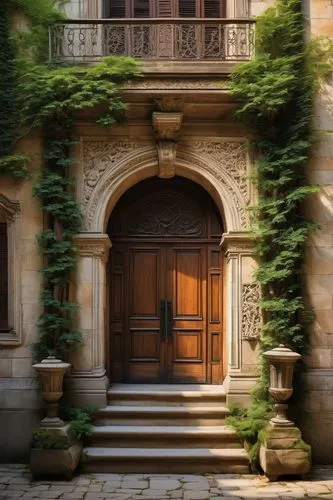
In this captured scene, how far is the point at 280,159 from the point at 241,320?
226 centimetres

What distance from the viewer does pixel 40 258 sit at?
8.11m

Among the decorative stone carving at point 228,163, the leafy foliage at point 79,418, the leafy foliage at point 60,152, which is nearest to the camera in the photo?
the leafy foliage at point 79,418

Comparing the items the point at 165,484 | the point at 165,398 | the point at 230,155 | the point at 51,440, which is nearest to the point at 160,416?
the point at 165,398

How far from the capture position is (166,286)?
8.94m

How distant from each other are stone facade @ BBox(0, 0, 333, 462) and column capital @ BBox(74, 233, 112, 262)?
14 millimetres

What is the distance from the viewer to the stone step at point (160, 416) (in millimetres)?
7922

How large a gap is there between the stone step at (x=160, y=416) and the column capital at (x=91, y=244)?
2124 millimetres

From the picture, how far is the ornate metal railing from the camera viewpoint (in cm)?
807

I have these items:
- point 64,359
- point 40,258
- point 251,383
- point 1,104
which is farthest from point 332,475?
point 1,104

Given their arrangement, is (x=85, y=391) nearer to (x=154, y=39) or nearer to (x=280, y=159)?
(x=280, y=159)

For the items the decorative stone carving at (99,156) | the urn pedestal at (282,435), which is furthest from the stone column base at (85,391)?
the decorative stone carving at (99,156)

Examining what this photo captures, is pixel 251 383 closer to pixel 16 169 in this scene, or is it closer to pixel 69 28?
pixel 16 169

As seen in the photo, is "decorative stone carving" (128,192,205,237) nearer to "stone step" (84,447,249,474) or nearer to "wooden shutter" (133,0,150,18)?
"wooden shutter" (133,0,150,18)

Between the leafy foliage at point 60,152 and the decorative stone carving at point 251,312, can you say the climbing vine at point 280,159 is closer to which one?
the decorative stone carving at point 251,312
